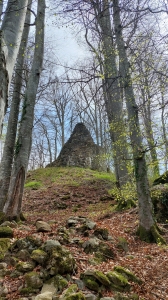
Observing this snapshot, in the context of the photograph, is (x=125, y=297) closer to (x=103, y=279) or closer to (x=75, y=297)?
(x=103, y=279)

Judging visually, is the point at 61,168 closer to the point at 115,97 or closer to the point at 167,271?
the point at 115,97

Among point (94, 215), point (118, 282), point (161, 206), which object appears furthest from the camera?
point (94, 215)

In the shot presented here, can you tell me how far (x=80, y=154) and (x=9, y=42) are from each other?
15146mm

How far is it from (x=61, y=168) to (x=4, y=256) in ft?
40.4

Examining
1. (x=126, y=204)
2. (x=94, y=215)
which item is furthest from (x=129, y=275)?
(x=126, y=204)

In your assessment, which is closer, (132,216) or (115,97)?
(132,216)

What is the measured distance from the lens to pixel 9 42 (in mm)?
1850

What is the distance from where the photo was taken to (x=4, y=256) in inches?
125

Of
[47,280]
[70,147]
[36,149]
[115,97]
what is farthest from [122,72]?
[36,149]

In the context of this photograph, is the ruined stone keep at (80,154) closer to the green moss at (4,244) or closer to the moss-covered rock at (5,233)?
the moss-covered rock at (5,233)

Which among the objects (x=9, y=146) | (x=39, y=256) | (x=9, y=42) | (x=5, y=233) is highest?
(x=9, y=146)

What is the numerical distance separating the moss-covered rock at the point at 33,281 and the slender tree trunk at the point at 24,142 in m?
2.71

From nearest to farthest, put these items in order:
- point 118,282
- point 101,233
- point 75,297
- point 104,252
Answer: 1. point 75,297
2. point 118,282
3. point 104,252
4. point 101,233

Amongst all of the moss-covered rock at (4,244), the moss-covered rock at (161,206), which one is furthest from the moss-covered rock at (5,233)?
the moss-covered rock at (161,206)
